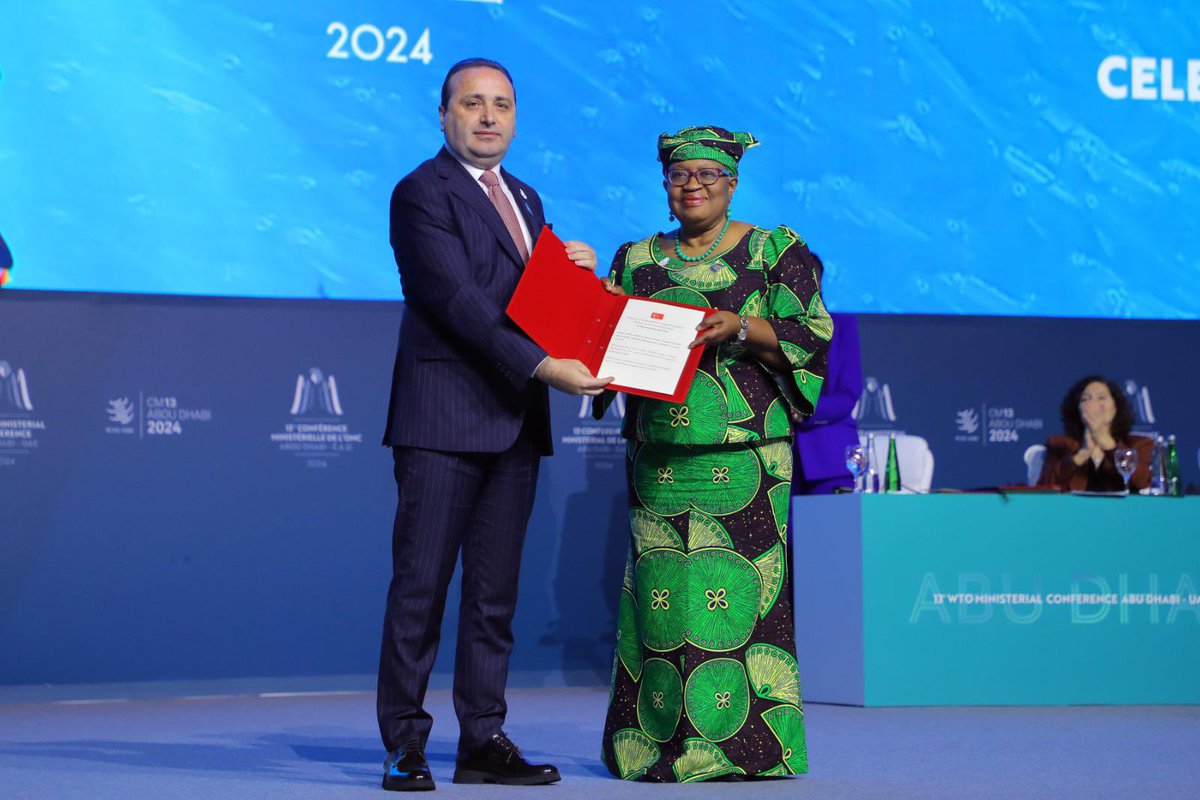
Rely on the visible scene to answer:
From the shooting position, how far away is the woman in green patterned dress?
3562 mm

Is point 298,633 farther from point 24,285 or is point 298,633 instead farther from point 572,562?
point 24,285

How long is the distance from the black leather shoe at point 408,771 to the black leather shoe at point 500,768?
0.40ft

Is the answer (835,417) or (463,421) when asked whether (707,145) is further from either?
(835,417)

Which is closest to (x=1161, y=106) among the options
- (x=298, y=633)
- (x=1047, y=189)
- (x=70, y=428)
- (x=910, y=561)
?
(x=1047, y=189)

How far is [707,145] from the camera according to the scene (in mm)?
3600

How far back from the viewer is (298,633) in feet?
20.3

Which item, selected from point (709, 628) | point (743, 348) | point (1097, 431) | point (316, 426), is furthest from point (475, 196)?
point (1097, 431)

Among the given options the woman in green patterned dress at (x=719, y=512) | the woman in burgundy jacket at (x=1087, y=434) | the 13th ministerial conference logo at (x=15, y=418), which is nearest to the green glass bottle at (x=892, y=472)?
the woman in burgundy jacket at (x=1087, y=434)

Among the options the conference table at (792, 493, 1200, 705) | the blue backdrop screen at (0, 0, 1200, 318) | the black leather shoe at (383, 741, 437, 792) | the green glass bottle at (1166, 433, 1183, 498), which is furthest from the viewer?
the blue backdrop screen at (0, 0, 1200, 318)

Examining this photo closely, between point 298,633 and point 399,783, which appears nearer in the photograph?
point 399,783

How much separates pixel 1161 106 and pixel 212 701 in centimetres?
502

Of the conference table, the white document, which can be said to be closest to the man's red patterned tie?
the white document

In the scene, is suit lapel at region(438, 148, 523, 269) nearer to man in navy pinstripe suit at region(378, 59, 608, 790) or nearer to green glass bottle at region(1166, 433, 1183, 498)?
man in navy pinstripe suit at region(378, 59, 608, 790)

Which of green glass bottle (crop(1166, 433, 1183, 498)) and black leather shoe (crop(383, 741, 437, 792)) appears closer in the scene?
black leather shoe (crop(383, 741, 437, 792))
